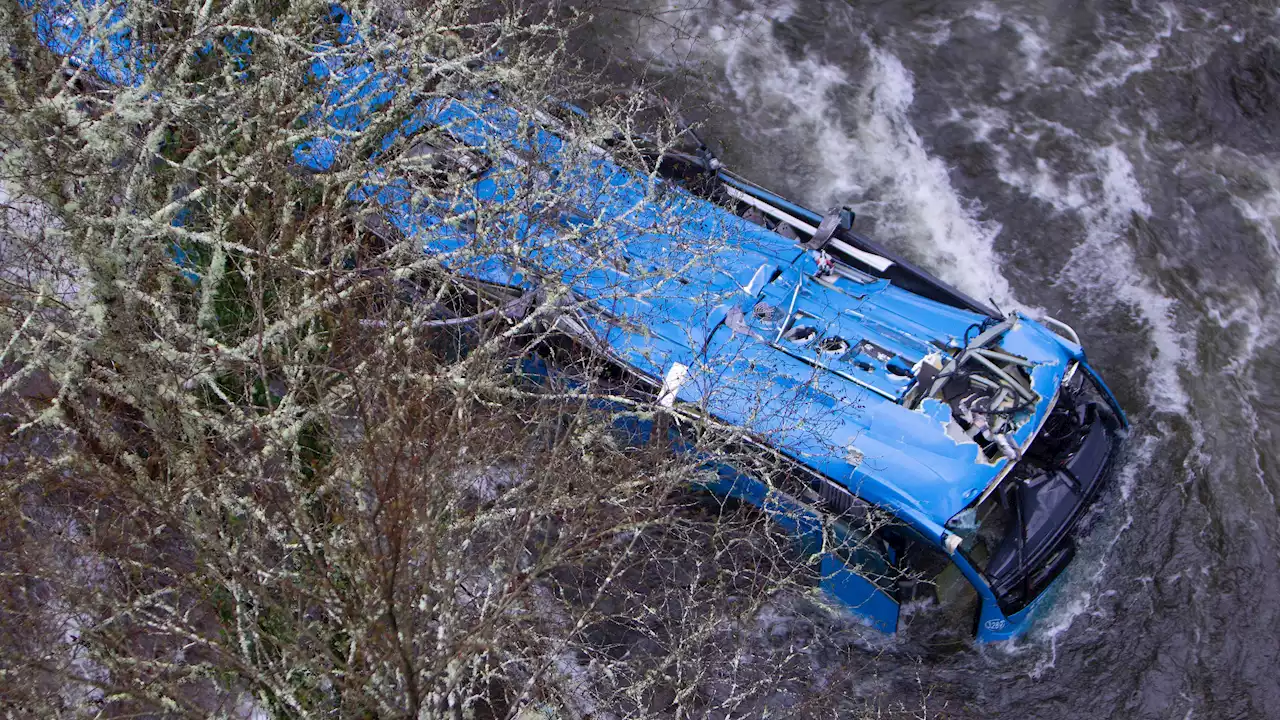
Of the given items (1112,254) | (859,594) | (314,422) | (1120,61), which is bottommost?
(314,422)

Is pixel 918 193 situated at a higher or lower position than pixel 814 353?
higher

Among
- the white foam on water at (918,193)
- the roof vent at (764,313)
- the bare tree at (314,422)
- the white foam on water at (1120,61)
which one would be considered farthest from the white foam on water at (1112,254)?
the bare tree at (314,422)

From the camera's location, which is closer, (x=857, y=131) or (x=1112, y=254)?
(x=1112, y=254)

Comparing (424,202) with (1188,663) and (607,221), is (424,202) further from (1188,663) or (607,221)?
(1188,663)

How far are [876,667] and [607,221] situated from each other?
472 centimetres

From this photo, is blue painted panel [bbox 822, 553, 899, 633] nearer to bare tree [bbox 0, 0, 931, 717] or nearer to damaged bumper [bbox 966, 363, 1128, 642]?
bare tree [bbox 0, 0, 931, 717]

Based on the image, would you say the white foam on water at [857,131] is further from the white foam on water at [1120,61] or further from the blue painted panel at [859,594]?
the blue painted panel at [859,594]

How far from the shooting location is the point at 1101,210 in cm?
1287

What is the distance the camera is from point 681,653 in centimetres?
757

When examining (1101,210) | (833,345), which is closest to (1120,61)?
(1101,210)

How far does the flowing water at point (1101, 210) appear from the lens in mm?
10023

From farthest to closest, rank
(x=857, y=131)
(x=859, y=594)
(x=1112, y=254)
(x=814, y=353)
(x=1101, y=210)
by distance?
(x=857, y=131), (x=1101, y=210), (x=1112, y=254), (x=859, y=594), (x=814, y=353)

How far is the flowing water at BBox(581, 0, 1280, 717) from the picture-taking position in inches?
395

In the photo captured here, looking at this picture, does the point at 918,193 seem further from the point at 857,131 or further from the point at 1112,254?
the point at 1112,254
